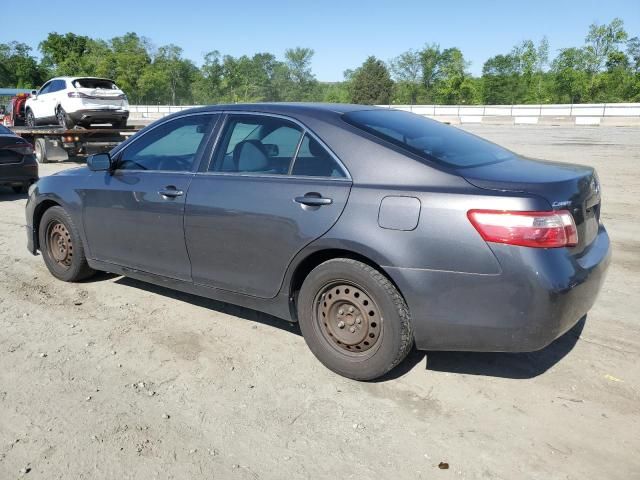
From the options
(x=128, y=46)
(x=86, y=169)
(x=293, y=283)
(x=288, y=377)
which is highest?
(x=128, y=46)

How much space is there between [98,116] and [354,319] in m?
15.2

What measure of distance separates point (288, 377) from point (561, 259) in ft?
5.81

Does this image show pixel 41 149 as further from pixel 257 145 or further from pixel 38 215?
pixel 257 145

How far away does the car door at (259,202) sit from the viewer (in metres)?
3.42

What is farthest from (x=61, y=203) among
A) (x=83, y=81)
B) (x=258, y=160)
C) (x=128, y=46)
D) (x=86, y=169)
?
(x=128, y=46)

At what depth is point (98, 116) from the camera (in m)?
16.3

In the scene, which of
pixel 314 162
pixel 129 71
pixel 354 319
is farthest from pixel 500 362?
pixel 129 71

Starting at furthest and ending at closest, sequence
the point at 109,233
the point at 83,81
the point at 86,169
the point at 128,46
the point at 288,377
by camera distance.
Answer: the point at 128,46 → the point at 83,81 → the point at 86,169 → the point at 109,233 → the point at 288,377

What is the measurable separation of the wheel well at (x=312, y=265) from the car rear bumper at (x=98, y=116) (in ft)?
48.2

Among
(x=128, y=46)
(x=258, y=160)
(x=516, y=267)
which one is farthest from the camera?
(x=128, y=46)

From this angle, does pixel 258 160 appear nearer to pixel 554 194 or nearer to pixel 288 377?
pixel 288 377

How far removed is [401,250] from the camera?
305cm

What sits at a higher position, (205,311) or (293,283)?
(293,283)

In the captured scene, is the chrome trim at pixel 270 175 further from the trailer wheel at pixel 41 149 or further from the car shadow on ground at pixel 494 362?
the trailer wheel at pixel 41 149
